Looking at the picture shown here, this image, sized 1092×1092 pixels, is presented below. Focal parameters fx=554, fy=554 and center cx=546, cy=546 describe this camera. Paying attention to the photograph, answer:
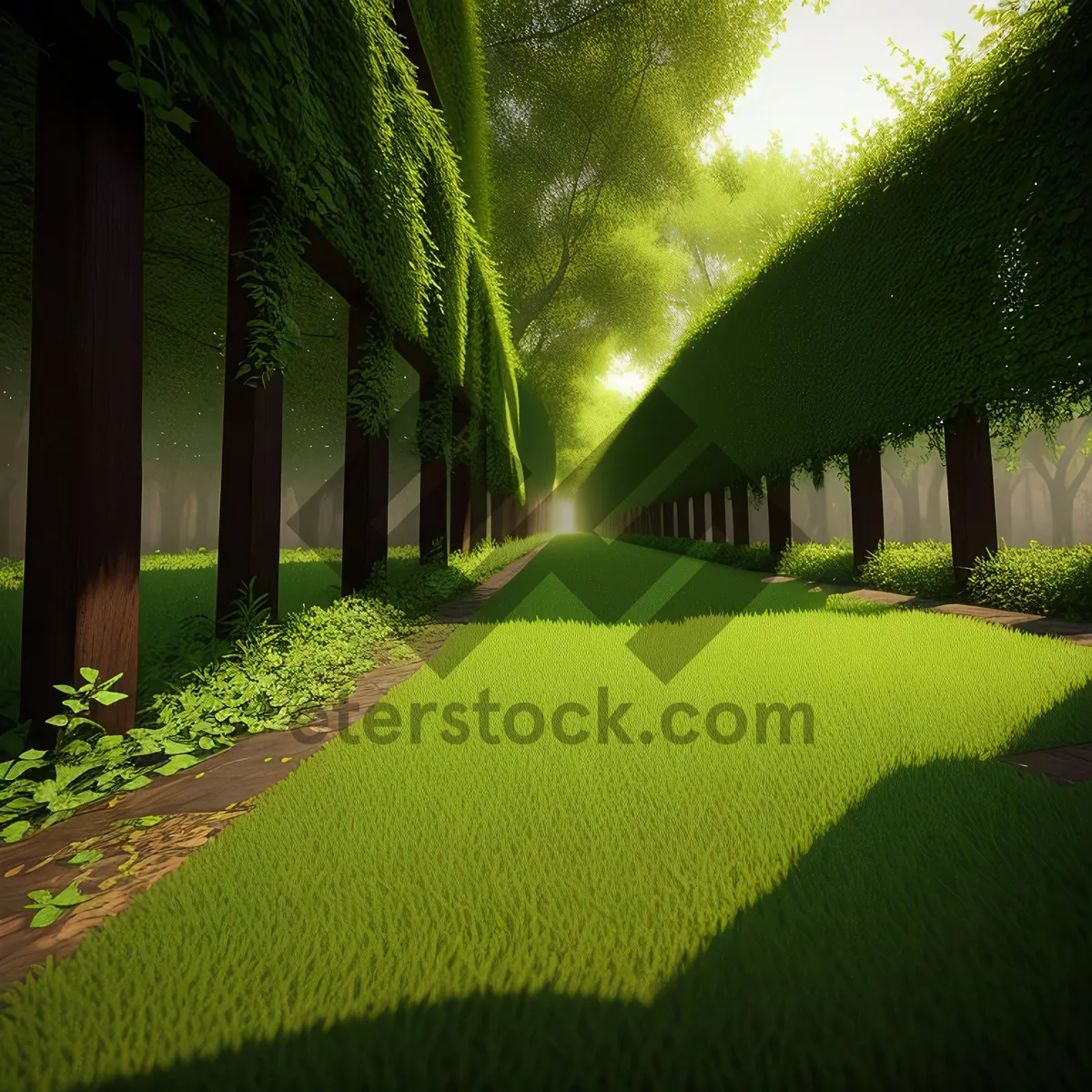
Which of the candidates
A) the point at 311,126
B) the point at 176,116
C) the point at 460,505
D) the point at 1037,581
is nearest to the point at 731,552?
the point at 460,505

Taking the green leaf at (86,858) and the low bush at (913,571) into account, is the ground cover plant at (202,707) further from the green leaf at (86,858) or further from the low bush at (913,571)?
the low bush at (913,571)

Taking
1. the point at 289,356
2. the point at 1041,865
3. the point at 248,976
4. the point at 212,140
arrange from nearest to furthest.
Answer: the point at 248,976 → the point at 1041,865 → the point at 212,140 → the point at 289,356

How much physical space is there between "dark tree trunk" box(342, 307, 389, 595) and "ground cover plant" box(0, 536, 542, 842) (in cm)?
75

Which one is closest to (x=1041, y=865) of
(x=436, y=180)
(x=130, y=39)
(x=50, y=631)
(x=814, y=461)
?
(x=50, y=631)

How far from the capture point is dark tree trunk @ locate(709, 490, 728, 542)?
16.0 metres

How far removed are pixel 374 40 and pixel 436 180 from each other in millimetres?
1904

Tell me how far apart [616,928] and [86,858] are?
5.05ft

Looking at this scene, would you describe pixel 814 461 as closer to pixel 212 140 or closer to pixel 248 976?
pixel 212 140

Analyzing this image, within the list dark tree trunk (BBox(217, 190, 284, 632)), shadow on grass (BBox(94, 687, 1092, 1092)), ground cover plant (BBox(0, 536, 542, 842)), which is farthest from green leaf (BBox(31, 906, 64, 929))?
dark tree trunk (BBox(217, 190, 284, 632))

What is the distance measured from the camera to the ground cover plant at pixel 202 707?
76.5 inches

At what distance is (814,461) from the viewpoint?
9.55 m

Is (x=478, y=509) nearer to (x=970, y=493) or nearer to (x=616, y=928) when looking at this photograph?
(x=970, y=493)

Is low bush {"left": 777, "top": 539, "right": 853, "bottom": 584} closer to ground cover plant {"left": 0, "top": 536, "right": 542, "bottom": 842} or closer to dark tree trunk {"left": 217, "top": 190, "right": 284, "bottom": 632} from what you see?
ground cover plant {"left": 0, "top": 536, "right": 542, "bottom": 842}

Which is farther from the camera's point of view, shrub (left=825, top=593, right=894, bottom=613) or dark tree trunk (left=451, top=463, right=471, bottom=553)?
dark tree trunk (left=451, top=463, right=471, bottom=553)
